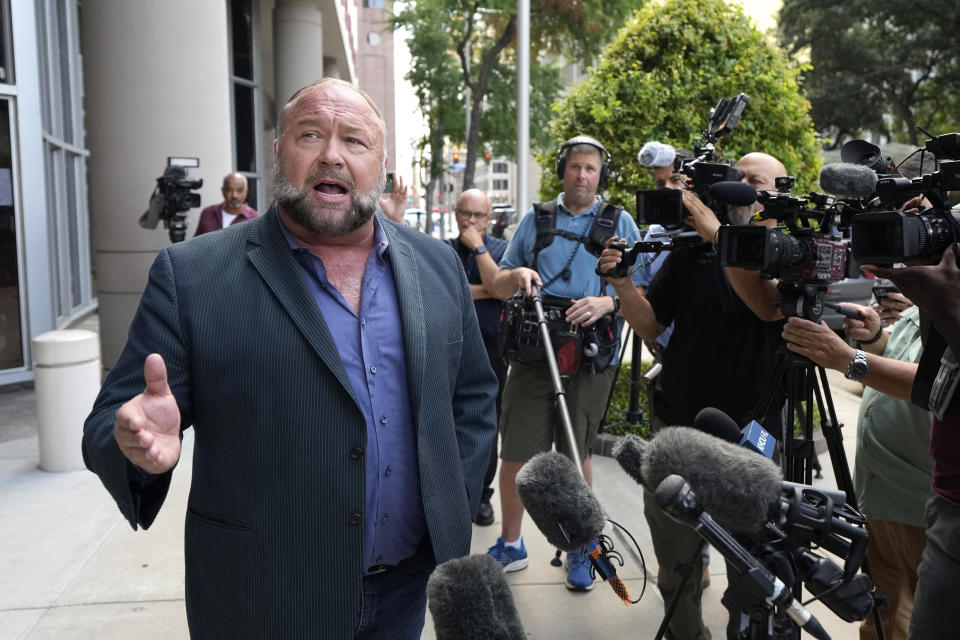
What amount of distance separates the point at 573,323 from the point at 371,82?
59885mm

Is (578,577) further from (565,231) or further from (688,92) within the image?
(688,92)

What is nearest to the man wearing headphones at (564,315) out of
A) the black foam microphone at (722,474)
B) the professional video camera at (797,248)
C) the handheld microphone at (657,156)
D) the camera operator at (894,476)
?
the handheld microphone at (657,156)

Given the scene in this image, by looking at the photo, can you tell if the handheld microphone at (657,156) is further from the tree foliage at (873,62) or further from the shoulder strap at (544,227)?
the tree foliage at (873,62)

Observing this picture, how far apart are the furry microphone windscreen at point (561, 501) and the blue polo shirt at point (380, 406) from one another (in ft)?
1.81

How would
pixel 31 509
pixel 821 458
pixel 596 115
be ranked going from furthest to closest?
pixel 596 115
pixel 821 458
pixel 31 509

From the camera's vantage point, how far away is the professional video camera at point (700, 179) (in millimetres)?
2775

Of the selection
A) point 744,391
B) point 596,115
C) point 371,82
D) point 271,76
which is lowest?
point 744,391

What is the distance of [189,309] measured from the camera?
6.20 feet

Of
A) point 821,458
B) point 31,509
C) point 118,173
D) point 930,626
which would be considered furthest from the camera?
point 118,173

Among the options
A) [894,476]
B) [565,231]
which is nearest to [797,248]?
[894,476]

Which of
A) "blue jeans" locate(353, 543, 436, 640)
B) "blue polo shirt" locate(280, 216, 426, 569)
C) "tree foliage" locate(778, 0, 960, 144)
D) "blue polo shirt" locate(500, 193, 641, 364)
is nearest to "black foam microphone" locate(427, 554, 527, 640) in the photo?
"blue polo shirt" locate(280, 216, 426, 569)

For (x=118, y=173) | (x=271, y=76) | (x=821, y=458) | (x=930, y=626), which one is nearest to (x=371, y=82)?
(x=271, y=76)

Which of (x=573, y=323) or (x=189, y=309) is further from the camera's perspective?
(x=573, y=323)

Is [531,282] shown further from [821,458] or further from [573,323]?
[821,458]
